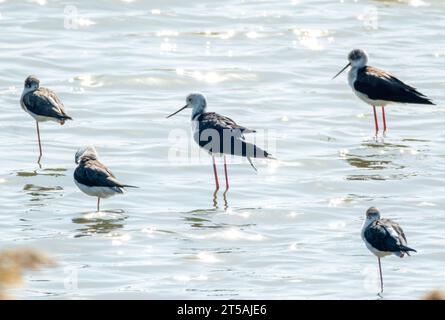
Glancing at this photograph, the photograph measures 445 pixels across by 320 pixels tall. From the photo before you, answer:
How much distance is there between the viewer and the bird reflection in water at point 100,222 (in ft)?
37.6

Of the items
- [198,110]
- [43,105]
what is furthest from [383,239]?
[43,105]

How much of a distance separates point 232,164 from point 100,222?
10.1 ft

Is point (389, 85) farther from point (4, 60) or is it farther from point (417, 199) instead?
point (4, 60)

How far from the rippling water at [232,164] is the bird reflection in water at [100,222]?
0.8 inches

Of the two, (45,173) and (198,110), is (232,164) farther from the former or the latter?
(45,173)

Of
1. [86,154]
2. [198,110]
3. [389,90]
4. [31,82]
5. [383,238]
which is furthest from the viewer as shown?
[389,90]

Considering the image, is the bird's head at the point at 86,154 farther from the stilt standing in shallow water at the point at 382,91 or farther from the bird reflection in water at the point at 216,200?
the stilt standing in shallow water at the point at 382,91

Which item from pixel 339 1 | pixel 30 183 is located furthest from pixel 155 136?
pixel 339 1

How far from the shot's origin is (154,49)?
2055 cm

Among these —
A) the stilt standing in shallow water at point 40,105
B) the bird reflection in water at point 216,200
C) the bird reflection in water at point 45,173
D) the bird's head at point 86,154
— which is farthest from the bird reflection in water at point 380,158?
the stilt standing in shallow water at point 40,105

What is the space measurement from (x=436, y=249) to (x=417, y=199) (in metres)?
1.96

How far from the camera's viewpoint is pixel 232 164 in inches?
571
